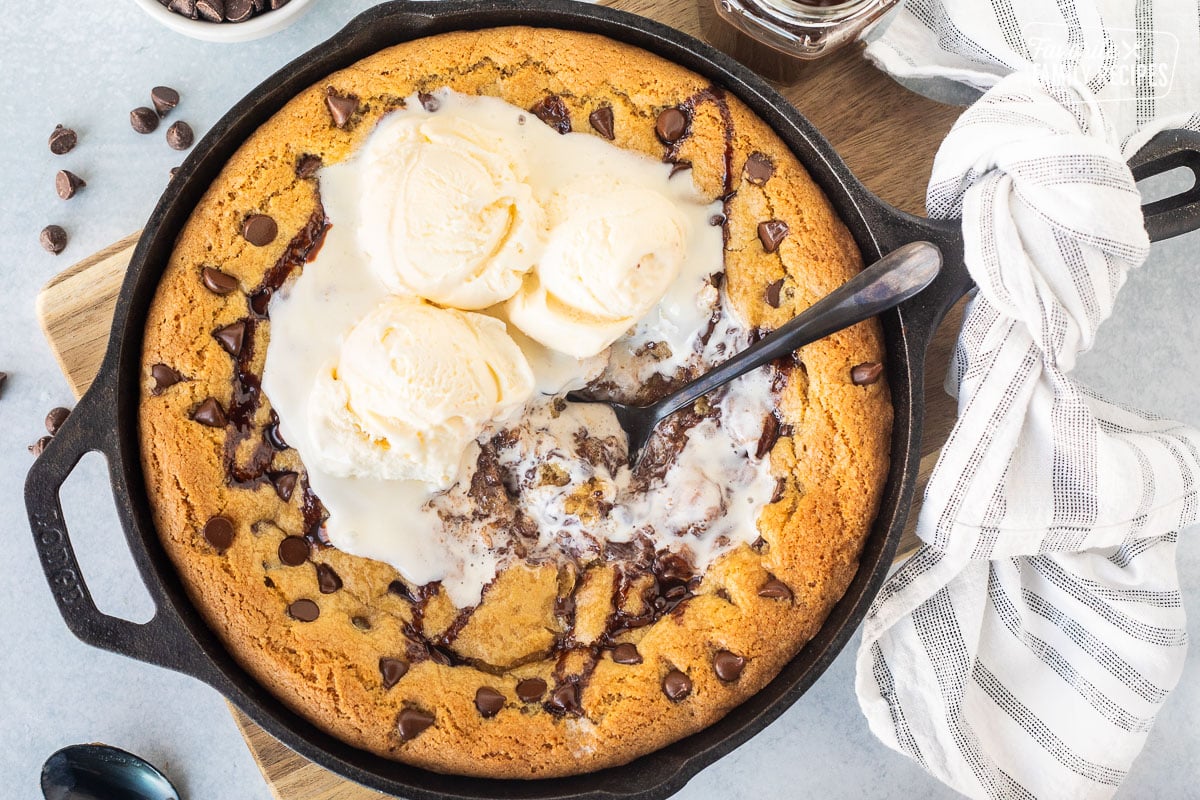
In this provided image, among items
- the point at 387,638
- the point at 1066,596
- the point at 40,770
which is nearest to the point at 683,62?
the point at 387,638

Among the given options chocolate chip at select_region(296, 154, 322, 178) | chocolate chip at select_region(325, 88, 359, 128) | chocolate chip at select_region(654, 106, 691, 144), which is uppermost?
chocolate chip at select_region(325, 88, 359, 128)

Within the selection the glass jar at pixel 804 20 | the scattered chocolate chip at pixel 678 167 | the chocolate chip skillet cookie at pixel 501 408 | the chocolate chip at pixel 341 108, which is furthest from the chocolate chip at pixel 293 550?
the glass jar at pixel 804 20

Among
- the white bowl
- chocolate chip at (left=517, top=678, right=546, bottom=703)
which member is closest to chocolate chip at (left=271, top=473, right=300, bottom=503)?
chocolate chip at (left=517, top=678, right=546, bottom=703)

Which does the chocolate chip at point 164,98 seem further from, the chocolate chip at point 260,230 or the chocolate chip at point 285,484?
the chocolate chip at point 285,484

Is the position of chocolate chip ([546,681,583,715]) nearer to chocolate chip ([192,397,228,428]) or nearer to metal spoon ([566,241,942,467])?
metal spoon ([566,241,942,467])

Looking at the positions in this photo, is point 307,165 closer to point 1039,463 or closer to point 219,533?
point 219,533

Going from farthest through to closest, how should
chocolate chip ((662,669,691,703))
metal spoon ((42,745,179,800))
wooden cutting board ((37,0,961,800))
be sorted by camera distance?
metal spoon ((42,745,179,800)) → wooden cutting board ((37,0,961,800)) → chocolate chip ((662,669,691,703))
